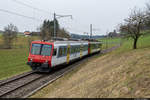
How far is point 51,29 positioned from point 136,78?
54.2 metres

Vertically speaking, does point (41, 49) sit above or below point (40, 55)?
above

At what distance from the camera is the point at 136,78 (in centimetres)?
605

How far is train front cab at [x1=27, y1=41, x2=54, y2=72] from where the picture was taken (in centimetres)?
1304

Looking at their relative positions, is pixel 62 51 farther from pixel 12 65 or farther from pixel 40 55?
pixel 12 65

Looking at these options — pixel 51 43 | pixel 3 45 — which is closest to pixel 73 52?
pixel 51 43

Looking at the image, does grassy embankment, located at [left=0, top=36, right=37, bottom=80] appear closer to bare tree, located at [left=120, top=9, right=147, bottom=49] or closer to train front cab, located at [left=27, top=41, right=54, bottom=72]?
train front cab, located at [left=27, top=41, right=54, bottom=72]

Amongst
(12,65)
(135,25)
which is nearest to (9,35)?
(12,65)

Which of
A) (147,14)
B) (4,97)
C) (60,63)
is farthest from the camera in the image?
(147,14)

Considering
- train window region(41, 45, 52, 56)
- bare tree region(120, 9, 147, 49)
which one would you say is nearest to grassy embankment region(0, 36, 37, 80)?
train window region(41, 45, 52, 56)

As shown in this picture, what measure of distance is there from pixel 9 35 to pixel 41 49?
44.2 m

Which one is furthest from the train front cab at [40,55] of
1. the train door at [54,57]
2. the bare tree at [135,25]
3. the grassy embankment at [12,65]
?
the bare tree at [135,25]

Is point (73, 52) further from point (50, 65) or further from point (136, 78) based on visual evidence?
point (136, 78)

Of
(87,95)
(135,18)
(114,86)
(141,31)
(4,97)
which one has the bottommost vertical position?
(4,97)

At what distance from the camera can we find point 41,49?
13484 mm
